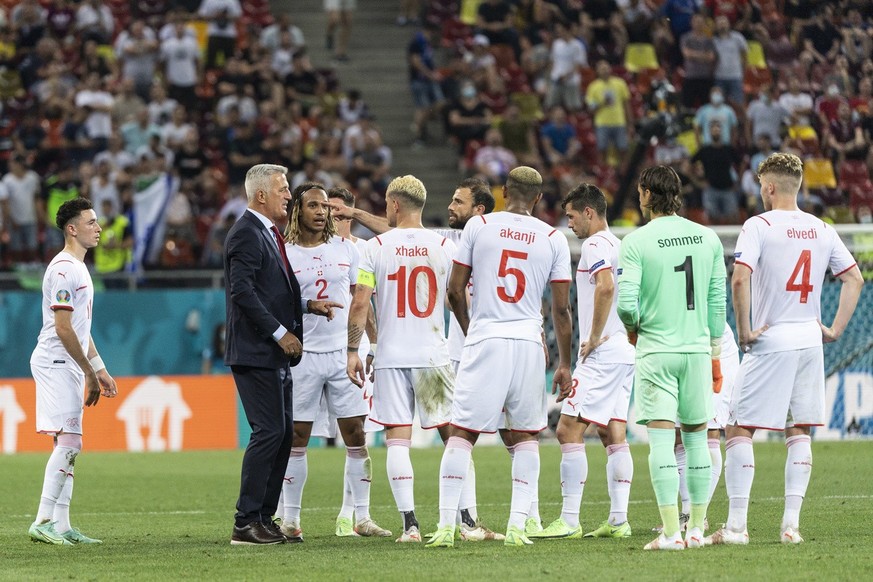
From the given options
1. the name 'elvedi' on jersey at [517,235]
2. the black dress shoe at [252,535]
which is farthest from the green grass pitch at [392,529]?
the name 'elvedi' on jersey at [517,235]

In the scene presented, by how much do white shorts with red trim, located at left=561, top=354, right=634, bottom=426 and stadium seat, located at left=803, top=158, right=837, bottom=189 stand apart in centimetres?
1311

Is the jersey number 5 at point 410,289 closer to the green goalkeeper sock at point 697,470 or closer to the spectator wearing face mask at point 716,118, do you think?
the green goalkeeper sock at point 697,470

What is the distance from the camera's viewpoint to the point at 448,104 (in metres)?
26.9

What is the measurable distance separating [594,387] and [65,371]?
3883 mm

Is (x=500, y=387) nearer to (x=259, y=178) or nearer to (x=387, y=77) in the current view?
(x=259, y=178)

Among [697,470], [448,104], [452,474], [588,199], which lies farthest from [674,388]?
[448,104]

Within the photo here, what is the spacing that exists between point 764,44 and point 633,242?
→ 18.5m

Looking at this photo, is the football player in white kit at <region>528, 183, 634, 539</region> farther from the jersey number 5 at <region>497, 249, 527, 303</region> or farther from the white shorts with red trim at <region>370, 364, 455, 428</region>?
the white shorts with red trim at <region>370, 364, 455, 428</region>

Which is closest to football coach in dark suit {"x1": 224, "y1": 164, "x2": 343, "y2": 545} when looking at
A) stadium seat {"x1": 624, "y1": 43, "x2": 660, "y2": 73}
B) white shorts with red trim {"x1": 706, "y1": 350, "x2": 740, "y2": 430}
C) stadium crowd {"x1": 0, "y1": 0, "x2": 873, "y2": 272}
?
white shorts with red trim {"x1": 706, "y1": 350, "x2": 740, "y2": 430}

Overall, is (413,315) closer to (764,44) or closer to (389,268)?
(389,268)

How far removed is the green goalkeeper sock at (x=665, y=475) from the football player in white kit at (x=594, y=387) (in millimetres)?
1355

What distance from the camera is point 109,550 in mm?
9727

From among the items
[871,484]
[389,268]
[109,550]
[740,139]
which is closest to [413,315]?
[389,268]

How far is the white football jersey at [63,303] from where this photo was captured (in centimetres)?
1016
